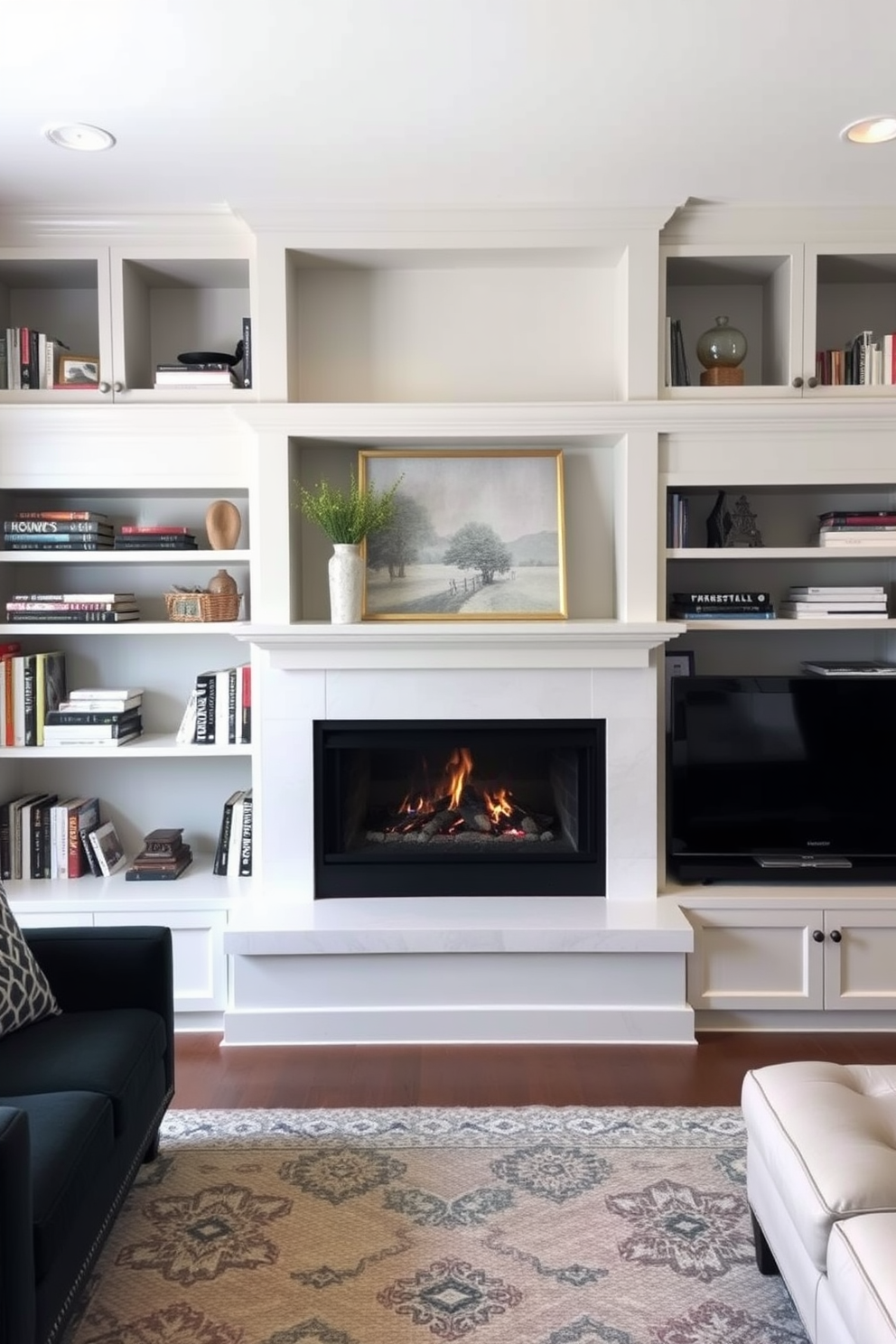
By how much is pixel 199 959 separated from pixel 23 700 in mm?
1063

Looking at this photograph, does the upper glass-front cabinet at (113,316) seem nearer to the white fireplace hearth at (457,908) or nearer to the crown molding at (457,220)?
the crown molding at (457,220)

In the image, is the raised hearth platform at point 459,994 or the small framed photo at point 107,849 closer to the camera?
the raised hearth platform at point 459,994

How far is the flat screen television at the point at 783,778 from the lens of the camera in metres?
3.36

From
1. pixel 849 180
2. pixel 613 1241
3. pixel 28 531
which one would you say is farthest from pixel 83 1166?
pixel 849 180

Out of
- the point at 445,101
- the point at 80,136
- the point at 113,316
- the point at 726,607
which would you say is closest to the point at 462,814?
the point at 726,607

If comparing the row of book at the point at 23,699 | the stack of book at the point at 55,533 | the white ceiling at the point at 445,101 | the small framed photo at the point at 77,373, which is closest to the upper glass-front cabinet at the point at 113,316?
the small framed photo at the point at 77,373

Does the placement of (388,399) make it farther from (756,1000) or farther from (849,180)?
(756,1000)

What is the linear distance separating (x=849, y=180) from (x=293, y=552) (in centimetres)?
207

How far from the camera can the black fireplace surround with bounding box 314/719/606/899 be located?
342cm

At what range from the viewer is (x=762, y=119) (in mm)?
2672

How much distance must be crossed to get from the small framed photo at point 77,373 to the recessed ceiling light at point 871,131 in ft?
7.80

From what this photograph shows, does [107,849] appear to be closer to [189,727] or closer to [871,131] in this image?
[189,727]

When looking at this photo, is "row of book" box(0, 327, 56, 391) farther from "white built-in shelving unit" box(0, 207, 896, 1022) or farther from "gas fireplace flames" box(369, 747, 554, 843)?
"gas fireplace flames" box(369, 747, 554, 843)

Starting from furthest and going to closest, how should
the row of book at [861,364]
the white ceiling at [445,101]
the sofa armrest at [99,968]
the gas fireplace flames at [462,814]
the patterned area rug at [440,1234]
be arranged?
the gas fireplace flames at [462,814] < the row of book at [861,364] < the sofa armrest at [99,968] < the white ceiling at [445,101] < the patterned area rug at [440,1234]
